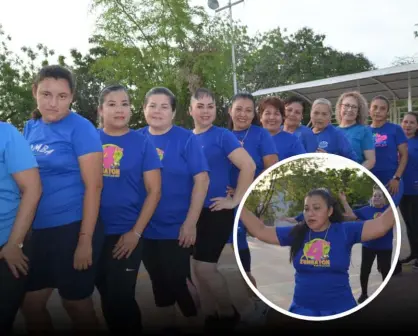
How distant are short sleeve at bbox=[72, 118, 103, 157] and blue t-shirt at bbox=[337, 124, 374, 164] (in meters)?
1.32

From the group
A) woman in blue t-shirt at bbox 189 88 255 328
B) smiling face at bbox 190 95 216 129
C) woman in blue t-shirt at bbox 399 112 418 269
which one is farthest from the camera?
woman in blue t-shirt at bbox 399 112 418 269

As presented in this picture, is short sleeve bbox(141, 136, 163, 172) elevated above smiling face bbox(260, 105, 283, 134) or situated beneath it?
situated beneath

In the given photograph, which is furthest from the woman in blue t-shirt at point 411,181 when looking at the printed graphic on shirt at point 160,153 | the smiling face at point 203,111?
the printed graphic on shirt at point 160,153

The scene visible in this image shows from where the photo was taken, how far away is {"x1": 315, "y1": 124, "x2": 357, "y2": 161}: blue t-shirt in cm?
228

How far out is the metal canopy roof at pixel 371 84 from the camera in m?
7.40

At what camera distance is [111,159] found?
1752 millimetres

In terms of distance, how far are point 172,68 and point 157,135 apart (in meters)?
4.88

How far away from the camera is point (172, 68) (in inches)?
262

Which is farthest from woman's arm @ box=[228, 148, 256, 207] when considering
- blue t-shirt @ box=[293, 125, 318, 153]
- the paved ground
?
blue t-shirt @ box=[293, 125, 318, 153]

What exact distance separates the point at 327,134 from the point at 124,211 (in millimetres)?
1242

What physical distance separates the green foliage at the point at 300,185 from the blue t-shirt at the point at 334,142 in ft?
2.08

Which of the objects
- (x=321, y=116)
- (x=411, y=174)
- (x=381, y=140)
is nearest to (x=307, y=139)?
(x=321, y=116)

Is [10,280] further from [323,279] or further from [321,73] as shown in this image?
[321,73]

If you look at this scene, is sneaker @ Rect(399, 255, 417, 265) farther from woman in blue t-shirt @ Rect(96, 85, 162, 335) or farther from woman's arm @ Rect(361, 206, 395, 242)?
woman in blue t-shirt @ Rect(96, 85, 162, 335)
